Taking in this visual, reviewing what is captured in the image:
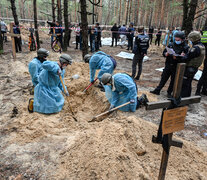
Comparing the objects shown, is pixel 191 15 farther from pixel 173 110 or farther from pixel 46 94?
pixel 173 110

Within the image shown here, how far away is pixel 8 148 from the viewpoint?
110 inches

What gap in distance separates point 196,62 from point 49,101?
359 cm

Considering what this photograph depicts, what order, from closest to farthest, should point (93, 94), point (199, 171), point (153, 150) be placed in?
point (199, 171), point (153, 150), point (93, 94)

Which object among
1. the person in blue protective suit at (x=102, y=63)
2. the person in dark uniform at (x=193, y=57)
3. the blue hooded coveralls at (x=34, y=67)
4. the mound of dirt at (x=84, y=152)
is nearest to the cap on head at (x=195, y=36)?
the person in dark uniform at (x=193, y=57)

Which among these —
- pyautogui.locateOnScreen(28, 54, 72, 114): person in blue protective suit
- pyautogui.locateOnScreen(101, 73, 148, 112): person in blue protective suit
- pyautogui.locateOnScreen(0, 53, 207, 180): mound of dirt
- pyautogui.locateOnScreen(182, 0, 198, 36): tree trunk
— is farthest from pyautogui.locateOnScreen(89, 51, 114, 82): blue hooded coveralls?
pyautogui.locateOnScreen(182, 0, 198, 36): tree trunk

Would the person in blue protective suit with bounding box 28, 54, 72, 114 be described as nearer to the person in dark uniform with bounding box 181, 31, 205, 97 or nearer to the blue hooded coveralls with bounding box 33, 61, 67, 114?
the blue hooded coveralls with bounding box 33, 61, 67, 114

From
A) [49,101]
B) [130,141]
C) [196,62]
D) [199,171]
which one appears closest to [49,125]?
[49,101]

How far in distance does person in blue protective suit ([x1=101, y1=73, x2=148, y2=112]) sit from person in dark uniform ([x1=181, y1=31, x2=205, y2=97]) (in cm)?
117

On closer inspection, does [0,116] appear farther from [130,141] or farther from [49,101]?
[130,141]

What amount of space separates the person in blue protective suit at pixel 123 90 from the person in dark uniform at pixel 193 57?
1174 millimetres

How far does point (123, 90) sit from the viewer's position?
4.00 meters

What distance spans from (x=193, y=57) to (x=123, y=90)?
181cm

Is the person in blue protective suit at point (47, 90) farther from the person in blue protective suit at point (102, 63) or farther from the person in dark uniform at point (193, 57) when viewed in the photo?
the person in dark uniform at point (193, 57)

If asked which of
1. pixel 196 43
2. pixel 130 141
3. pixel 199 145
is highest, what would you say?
pixel 196 43
